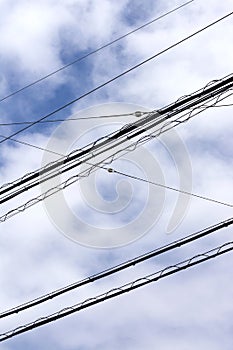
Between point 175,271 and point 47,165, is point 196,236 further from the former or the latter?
point 47,165

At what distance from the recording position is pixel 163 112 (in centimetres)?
1005

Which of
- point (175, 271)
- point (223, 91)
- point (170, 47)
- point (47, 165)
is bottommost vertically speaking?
point (175, 271)

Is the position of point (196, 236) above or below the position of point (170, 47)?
below

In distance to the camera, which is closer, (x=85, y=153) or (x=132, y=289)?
(x=85, y=153)

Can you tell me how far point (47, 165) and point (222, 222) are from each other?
324 cm

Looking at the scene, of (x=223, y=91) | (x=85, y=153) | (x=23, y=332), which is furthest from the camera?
(x=23, y=332)

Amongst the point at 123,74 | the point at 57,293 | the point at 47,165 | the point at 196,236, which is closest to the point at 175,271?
the point at 196,236

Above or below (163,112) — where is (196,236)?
below

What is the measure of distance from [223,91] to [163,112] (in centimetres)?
103

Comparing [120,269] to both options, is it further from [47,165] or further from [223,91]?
[223,91]

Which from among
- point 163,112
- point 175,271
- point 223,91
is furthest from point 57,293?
point 223,91

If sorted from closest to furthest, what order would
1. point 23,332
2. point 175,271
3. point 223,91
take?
point 223,91
point 175,271
point 23,332

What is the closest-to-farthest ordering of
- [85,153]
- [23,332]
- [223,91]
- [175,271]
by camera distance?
[223,91]
[85,153]
[175,271]
[23,332]

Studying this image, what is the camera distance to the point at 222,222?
10.6 m
